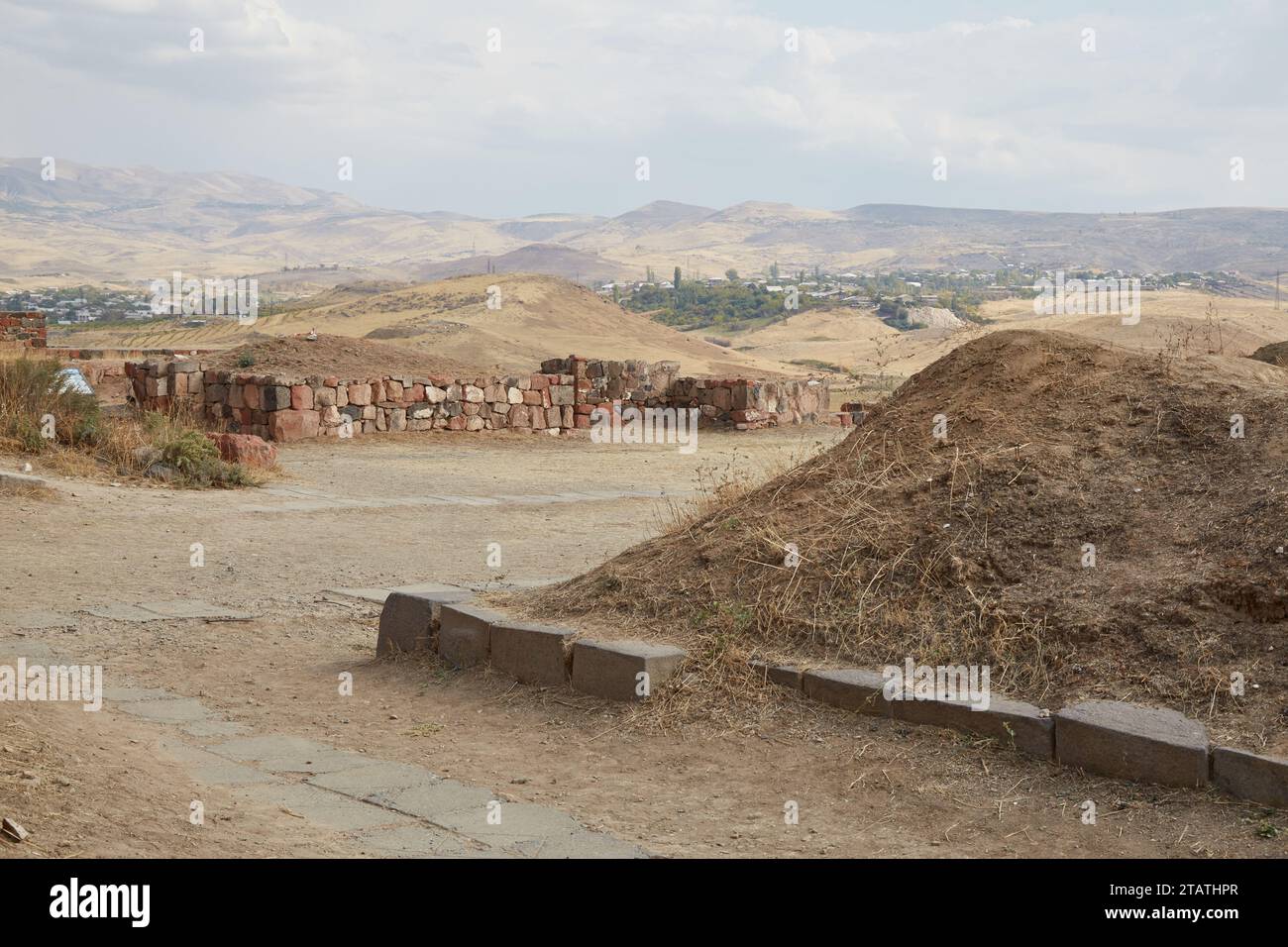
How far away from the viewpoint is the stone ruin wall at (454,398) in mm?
19969

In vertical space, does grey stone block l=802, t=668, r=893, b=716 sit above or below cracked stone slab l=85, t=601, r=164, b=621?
above

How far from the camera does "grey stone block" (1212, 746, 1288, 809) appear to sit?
15.3 ft

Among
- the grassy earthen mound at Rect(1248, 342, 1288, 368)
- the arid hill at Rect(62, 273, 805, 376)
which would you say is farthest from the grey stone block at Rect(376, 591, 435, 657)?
the arid hill at Rect(62, 273, 805, 376)

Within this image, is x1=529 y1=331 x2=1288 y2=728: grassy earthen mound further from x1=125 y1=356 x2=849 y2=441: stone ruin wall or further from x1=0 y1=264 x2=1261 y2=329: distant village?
x1=0 y1=264 x2=1261 y2=329: distant village

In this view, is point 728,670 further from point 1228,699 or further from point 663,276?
point 663,276

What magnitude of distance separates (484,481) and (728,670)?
34.2 feet

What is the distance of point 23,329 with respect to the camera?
25.9 metres

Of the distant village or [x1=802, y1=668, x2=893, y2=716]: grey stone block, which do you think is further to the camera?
the distant village

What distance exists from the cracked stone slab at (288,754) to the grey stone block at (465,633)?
1.29 m

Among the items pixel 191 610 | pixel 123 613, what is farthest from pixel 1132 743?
pixel 123 613

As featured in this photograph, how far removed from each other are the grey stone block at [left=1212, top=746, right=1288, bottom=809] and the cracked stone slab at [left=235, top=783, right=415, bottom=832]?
9.65ft

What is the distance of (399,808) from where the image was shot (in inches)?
197

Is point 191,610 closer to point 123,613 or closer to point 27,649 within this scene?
point 123,613

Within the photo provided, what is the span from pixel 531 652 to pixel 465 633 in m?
0.59
